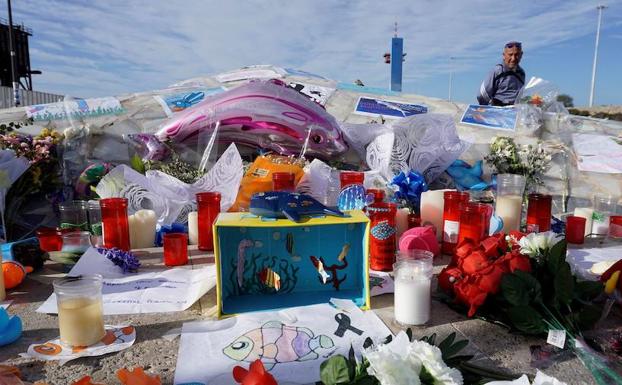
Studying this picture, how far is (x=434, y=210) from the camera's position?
79.8 inches

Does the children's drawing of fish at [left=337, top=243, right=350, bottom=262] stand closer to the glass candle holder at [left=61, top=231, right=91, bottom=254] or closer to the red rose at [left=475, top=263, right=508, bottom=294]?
the red rose at [left=475, top=263, right=508, bottom=294]

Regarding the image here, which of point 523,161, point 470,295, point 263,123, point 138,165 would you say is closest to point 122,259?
point 470,295

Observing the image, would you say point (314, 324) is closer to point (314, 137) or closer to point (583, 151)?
point (314, 137)

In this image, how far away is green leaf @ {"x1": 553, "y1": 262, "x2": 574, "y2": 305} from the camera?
3.75ft

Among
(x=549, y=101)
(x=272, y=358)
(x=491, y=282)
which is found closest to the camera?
(x=272, y=358)

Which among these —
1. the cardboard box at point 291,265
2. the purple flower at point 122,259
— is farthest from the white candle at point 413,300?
the purple flower at point 122,259

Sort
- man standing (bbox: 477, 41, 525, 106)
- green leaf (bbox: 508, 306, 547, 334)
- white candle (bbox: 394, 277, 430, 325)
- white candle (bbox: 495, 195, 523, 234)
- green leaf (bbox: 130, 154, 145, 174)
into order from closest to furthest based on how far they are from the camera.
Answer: green leaf (bbox: 508, 306, 547, 334) → white candle (bbox: 394, 277, 430, 325) → white candle (bbox: 495, 195, 523, 234) → green leaf (bbox: 130, 154, 145, 174) → man standing (bbox: 477, 41, 525, 106)

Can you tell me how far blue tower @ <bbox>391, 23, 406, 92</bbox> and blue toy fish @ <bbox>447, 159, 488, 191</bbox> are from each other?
414 cm

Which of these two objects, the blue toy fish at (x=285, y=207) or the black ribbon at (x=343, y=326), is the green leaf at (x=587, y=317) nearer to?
the black ribbon at (x=343, y=326)

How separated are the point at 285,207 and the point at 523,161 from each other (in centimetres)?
351

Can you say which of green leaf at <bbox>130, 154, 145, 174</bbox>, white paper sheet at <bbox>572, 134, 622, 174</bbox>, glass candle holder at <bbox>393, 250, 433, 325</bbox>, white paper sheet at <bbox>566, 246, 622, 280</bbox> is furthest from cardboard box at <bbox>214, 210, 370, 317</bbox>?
white paper sheet at <bbox>572, 134, 622, 174</bbox>

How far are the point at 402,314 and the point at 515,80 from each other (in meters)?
4.67

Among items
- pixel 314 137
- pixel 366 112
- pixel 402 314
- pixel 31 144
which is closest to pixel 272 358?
pixel 402 314

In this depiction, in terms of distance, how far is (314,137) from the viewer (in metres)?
3.75
